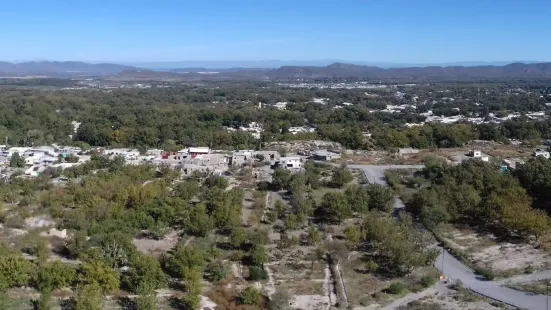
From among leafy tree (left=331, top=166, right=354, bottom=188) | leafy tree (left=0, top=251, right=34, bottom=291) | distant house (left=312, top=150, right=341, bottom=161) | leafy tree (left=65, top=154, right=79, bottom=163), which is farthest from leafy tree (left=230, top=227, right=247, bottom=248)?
leafy tree (left=65, top=154, right=79, bottom=163)

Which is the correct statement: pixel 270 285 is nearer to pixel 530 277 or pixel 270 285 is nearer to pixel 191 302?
pixel 191 302

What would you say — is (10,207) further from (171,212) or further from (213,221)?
(213,221)

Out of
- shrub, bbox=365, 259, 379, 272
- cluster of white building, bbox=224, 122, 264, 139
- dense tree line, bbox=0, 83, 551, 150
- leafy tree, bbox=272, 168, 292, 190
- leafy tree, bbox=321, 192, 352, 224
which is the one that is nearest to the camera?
shrub, bbox=365, 259, 379, 272

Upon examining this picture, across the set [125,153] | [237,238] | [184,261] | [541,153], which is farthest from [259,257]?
[541,153]

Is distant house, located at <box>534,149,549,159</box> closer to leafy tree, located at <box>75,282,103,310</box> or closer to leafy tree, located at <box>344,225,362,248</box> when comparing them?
leafy tree, located at <box>344,225,362,248</box>

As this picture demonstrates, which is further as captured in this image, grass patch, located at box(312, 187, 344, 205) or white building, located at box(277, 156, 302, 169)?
white building, located at box(277, 156, 302, 169)

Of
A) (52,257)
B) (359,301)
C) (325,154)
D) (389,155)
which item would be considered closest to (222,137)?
(325,154)
